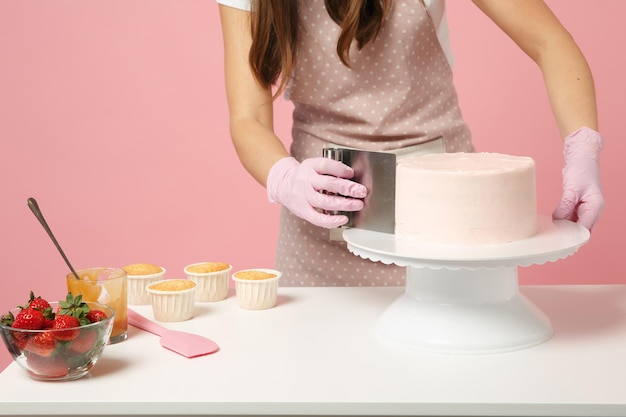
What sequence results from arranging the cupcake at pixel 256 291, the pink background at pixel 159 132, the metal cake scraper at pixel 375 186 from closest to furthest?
the metal cake scraper at pixel 375 186 < the cupcake at pixel 256 291 < the pink background at pixel 159 132

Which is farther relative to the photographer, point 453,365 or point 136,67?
point 136,67

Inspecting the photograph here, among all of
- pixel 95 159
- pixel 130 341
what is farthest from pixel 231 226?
pixel 130 341

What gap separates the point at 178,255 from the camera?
3609mm

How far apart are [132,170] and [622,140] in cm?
191

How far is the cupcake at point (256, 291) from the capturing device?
178 centimetres

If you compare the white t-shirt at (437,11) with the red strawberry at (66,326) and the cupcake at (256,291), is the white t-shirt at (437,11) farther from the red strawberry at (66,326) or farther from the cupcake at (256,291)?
the red strawberry at (66,326)

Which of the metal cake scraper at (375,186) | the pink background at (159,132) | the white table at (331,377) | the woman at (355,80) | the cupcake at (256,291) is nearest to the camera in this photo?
the white table at (331,377)

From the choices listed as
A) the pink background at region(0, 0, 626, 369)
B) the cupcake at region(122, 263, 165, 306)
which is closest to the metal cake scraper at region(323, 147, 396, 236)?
the cupcake at region(122, 263, 165, 306)

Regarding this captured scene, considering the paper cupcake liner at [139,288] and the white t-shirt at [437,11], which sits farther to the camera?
the white t-shirt at [437,11]

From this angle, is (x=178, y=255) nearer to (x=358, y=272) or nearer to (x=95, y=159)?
(x=95, y=159)

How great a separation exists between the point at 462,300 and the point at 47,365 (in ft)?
2.31

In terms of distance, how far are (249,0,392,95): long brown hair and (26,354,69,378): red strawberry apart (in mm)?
942

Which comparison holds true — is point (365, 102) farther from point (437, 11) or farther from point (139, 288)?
point (139, 288)

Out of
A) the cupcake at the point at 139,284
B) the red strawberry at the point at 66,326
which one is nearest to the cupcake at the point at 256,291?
the cupcake at the point at 139,284
